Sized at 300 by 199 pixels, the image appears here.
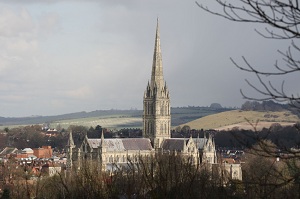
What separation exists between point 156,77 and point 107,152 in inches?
565

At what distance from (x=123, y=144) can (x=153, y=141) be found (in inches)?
192

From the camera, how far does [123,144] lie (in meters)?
103

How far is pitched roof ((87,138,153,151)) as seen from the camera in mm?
101144

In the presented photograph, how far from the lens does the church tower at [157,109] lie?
349 feet

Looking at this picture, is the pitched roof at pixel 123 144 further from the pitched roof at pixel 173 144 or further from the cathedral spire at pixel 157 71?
the cathedral spire at pixel 157 71

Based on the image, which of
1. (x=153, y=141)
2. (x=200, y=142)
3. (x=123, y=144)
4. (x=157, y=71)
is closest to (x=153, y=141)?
(x=153, y=141)

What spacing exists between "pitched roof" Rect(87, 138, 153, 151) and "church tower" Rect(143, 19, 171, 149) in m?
2.02

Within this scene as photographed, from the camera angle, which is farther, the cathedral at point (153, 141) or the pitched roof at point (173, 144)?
the pitched roof at point (173, 144)

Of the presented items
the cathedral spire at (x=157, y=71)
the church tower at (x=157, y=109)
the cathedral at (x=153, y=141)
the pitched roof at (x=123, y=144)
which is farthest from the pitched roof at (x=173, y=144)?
the cathedral spire at (x=157, y=71)

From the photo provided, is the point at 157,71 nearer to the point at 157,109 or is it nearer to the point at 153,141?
the point at 157,109

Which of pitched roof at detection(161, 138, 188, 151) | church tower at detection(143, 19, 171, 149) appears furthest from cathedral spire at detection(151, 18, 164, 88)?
pitched roof at detection(161, 138, 188, 151)

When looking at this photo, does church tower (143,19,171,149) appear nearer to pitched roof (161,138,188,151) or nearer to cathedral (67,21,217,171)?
cathedral (67,21,217,171)

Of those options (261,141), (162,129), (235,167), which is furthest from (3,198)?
(162,129)

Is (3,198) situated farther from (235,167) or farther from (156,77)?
(156,77)
